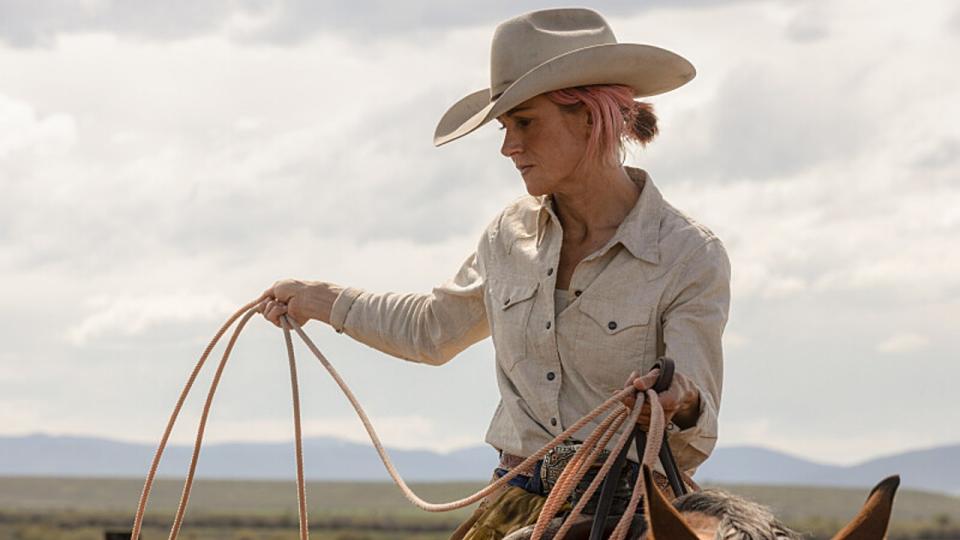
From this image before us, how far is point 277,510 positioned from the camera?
88938 millimetres

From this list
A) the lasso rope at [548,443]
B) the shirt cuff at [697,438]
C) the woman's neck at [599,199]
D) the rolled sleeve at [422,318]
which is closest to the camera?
the lasso rope at [548,443]

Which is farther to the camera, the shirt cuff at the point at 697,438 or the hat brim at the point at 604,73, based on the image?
the hat brim at the point at 604,73

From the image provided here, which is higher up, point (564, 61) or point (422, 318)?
point (564, 61)

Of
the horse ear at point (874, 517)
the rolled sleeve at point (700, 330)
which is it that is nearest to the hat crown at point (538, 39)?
the rolled sleeve at point (700, 330)

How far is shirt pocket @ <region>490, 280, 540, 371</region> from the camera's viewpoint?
193 inches

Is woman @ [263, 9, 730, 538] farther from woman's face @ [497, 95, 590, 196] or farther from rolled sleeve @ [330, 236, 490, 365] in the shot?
rolled sleeve @ [330, 236, 490, 365]

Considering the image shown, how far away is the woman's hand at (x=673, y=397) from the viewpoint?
405cm

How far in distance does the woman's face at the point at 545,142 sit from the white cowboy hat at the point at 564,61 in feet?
0.27

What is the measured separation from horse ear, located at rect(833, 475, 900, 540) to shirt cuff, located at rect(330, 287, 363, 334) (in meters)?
2.84

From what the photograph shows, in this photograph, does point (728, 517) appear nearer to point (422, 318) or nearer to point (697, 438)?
point (697, 438)

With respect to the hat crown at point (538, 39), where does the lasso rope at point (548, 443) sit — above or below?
below

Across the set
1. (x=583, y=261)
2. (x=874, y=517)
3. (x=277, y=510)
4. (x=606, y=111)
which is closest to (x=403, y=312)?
(x=583, y=261)

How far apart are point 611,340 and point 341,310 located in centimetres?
131

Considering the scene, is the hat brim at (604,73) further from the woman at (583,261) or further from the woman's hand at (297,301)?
the woman's hand at (297,301)
